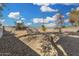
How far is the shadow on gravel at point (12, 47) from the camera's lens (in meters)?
2.13

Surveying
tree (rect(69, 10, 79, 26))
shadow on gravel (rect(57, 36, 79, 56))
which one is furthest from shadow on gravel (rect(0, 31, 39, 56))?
tree (rect(69, 10, 79, 26))

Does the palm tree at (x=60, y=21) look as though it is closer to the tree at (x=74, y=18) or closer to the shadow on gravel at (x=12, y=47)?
the tree at (x=74, y=18)

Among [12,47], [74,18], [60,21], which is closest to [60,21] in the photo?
[60,21]

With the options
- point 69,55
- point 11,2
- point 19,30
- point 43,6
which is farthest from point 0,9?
point 69,55

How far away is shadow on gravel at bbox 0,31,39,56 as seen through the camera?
2133 millimetres

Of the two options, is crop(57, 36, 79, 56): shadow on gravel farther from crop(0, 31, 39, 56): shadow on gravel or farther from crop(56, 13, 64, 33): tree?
crop(0, 31, 39, 56): shadow on gravel

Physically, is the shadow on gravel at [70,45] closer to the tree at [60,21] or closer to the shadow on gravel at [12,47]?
the tree at [60,21]

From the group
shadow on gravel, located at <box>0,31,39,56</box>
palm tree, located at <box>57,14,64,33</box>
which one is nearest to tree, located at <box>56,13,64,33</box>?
palm tree, located at <box>57,14,64,33</box>

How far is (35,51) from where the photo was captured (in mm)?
2141

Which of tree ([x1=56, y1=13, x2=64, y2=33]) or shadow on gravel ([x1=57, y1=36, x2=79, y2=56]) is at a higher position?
tree ([x1=56, y1=13, x2=64, y2=33])

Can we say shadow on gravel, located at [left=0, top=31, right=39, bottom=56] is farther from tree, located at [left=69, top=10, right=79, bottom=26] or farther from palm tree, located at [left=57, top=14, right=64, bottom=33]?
tree, located at [left=69, top=10, right=79, bottom=26]

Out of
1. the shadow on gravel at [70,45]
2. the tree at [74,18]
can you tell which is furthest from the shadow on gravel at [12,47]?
the tree at [74,18]

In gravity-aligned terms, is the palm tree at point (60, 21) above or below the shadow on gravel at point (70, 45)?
above

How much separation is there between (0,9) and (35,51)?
1.60ft
